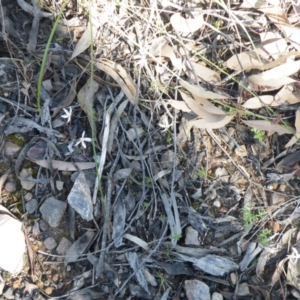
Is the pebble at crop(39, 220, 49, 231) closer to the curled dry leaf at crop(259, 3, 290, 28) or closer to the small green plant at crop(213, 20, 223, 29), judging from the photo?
the small green plant at crop(213, 20, 223, 29)

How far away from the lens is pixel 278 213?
5.66ft

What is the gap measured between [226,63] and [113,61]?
441 mm

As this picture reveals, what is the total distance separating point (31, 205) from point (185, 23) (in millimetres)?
917

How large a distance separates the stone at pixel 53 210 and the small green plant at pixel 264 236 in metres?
0.75

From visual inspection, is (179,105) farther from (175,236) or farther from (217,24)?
(175,236)

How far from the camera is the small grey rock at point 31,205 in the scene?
1.70 meters

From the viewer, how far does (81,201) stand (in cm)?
167

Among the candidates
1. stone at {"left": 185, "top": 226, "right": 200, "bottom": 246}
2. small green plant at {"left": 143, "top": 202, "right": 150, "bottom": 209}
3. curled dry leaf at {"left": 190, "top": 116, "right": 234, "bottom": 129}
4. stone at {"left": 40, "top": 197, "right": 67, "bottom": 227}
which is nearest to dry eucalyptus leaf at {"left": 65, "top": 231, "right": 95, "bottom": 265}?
stone at {"left": 40, "top": 197, "right": 67, "bottom": 227}

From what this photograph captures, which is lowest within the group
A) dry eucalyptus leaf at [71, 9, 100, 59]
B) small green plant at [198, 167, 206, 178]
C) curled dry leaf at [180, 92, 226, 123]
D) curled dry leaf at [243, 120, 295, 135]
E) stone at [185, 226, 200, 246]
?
stone at [185, 226, 200, 246]

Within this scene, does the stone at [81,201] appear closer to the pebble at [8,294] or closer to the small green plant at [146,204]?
the small green plant at [146,204]

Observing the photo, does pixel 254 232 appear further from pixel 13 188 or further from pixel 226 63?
pixel 13 188

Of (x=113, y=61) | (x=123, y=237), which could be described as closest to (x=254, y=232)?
(x=123, y=237)

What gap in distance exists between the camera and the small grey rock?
5.58 ft

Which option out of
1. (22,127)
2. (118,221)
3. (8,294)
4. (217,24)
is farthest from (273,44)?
(8,294)
